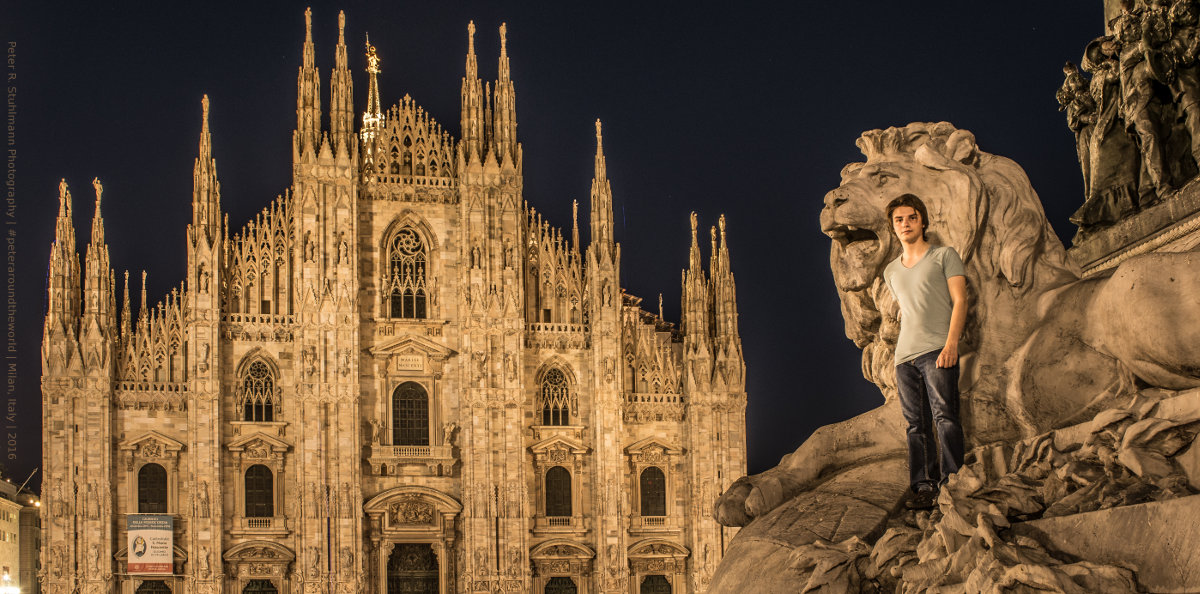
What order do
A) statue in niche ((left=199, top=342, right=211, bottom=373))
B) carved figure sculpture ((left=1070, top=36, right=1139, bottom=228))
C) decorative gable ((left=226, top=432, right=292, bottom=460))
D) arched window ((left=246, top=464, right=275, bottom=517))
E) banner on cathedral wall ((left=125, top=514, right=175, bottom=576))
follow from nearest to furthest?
carved figure sculpture ((left=1070, top=36, right=1139, bottom=228)), banner on cathedral wall ((left=125, top=514, right=175, bottom=576)), statue in niche ((left=199, top=342, right=211, bottom=373)), decorative gable ((left=226, top=432, right=292, bottom=460)), arched window ((left=246, top=464, right=275, bottom=517))

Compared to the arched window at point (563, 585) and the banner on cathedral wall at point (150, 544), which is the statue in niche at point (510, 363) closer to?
the arched window at point (563, 585)

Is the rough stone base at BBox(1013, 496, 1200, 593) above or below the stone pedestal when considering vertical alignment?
below

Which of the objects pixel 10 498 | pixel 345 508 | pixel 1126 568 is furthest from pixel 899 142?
pixel 10 498

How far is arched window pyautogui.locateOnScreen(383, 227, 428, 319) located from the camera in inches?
1267

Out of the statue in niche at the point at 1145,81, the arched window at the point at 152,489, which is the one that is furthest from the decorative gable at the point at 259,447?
the statue in niche at the point at 1145,81

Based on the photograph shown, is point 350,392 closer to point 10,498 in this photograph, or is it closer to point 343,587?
point 343,587

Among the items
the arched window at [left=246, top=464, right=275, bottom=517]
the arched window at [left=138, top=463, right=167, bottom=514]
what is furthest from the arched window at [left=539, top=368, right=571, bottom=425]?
the arched window at [left=138, top=463, right=167, bottom=514]

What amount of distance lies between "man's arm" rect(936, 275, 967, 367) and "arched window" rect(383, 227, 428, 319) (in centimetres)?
2846

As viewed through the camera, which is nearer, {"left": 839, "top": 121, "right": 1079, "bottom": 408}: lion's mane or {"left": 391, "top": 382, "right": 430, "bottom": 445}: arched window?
{"left": 839, "top": 121, "right": 1079, "bottom": 408}: lion's mane

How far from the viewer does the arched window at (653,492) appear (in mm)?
32219

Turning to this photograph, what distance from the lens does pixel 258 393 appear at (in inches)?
1218

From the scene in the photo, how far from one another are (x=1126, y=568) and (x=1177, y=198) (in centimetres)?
338

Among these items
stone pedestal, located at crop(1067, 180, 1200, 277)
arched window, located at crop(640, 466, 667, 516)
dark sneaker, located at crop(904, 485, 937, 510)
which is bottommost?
arched window, located at crop(640, 466, 667, 516)

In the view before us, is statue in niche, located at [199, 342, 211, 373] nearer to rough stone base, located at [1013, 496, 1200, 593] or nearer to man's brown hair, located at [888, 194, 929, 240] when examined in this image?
man's brown hair, located at [888, 194, 929, 240]
